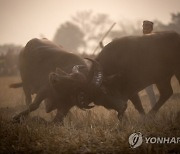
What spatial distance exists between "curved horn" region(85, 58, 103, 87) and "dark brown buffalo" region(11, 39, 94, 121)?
224mm

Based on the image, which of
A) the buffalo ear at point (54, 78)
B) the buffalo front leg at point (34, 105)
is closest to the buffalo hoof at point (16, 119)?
the buffalo front leg at point (34, 105)

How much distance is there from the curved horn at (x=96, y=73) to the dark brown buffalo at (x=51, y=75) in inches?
8.8

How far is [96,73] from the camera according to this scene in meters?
7.50

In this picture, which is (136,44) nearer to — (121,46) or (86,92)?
(121,46)

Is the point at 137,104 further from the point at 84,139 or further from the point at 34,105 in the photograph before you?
the point at 84,139

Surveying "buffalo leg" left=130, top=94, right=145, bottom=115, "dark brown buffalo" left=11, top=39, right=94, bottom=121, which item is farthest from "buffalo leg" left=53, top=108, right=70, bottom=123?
"buffalo leg" left=130, top=94, right=145, bottom=115

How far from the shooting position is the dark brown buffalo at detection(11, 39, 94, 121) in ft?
23.9

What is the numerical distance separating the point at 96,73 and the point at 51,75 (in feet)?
3.24

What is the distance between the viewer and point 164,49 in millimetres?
7688

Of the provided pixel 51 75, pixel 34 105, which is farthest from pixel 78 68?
pixel 34 105

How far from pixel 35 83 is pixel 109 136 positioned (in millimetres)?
4446

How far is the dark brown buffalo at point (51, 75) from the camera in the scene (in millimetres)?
7298

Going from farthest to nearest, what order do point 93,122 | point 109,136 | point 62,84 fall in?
point 62,84, point 93,122, point 109,136

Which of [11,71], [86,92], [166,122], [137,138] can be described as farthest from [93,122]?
[11,71]
